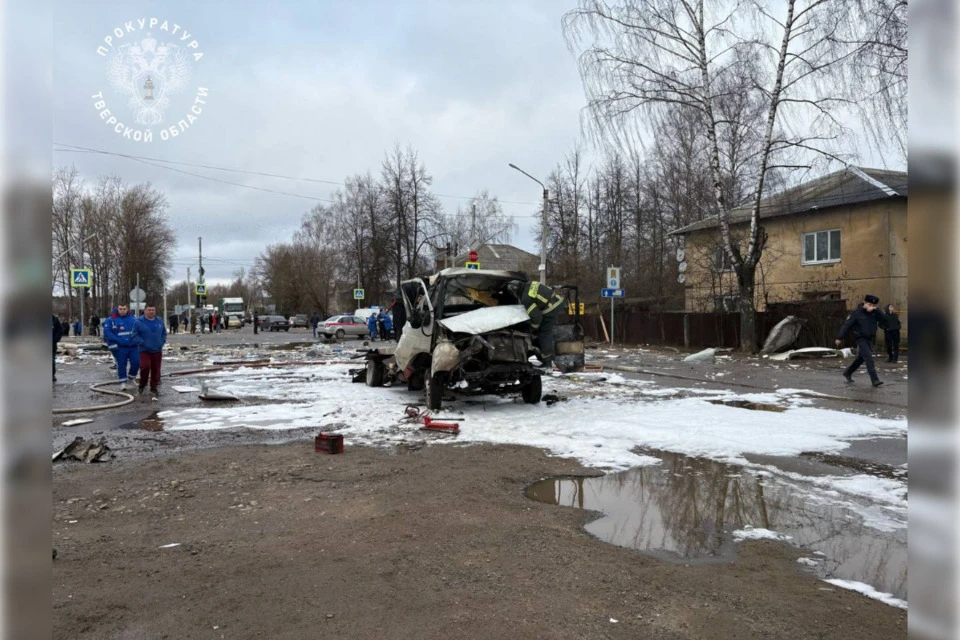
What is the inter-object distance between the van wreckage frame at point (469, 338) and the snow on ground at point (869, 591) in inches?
249

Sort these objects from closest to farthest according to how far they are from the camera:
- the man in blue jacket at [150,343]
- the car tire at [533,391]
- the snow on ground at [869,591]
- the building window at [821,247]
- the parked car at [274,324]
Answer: the snow on ground at [869,591] → the car tire at [533,391] → the man in blue jacket at [150,343] → the building window at [821,247] → the parked car at [274,324]

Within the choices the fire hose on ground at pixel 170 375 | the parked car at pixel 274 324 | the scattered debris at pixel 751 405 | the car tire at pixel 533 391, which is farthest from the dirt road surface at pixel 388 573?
the parked car at pixel 274 324

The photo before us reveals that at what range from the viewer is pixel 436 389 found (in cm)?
1023

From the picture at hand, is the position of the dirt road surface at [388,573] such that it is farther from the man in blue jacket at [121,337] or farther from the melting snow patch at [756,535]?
the man in blue jacket at [121,337]

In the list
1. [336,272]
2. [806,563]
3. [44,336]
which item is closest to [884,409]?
[806,563]

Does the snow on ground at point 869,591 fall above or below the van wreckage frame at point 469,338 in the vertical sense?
below

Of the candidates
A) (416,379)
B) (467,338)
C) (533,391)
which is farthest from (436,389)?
(533,391)

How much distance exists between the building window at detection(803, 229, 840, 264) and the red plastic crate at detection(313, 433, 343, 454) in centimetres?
2613

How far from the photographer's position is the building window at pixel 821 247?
1059 inches

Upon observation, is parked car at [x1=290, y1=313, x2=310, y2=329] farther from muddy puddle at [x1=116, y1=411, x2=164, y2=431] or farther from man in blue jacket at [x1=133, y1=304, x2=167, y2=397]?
muddy puddle at [x1=116, y1=411, x2=164, y2=431]

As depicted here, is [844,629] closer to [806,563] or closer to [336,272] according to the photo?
[806,563]

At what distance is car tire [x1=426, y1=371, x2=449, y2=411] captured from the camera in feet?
33.4

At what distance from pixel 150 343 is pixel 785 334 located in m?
20.2

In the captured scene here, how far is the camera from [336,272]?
73312 mm
